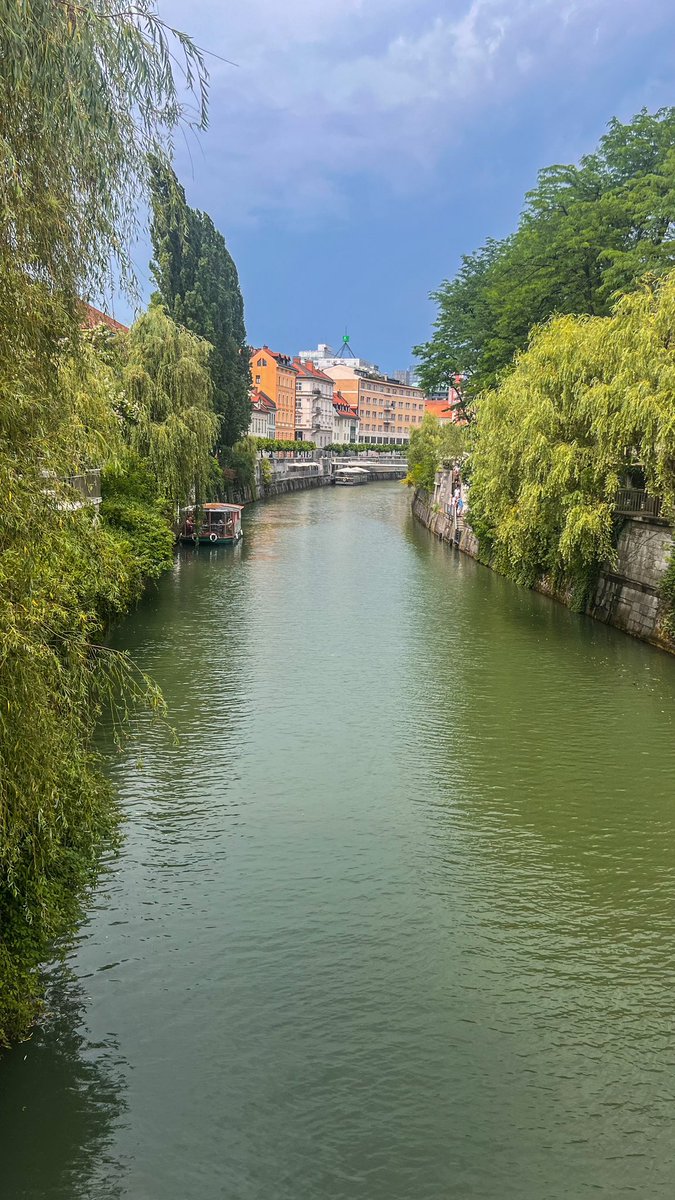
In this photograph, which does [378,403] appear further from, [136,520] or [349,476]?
[136,520]

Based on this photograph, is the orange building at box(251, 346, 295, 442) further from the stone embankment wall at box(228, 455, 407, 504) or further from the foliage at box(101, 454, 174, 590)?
the foliage at box(101, 454, 174, 590)

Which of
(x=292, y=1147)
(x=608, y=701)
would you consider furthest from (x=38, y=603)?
(x=608, y=701)

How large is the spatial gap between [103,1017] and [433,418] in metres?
58.7

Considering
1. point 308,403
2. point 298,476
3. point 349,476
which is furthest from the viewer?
point 308,403

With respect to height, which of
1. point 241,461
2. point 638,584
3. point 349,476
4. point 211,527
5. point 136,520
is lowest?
point 638,584

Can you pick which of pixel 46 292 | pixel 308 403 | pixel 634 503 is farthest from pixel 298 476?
pixel 46 292

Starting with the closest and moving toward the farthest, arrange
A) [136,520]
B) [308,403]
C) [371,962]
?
1. [371,962]
2. [136,520]
3. [308,403]

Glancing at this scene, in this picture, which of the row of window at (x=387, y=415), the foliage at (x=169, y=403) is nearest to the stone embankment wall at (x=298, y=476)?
the foliage at (x=169, y=403)

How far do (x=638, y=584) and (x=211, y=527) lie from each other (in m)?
19.6

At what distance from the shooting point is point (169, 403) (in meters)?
27.1

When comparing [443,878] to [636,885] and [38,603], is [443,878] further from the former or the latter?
[38,603]

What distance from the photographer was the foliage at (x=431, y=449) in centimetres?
4703

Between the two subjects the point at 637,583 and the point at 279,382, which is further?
the point at 279,382

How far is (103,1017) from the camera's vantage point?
6.91m
